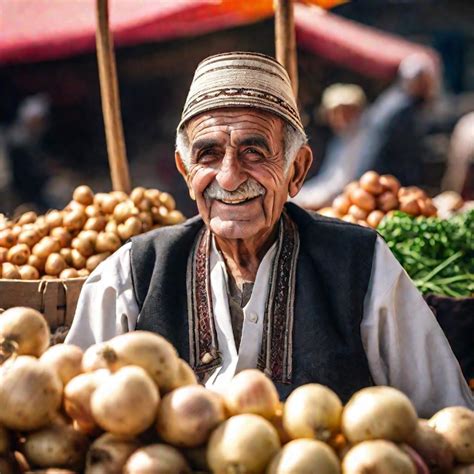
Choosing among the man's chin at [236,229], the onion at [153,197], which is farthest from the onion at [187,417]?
the onion at [153,197]

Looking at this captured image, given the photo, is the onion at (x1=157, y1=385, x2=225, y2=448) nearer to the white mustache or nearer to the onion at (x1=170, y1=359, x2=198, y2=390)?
the onion at (x1=170, y1=359, x2=198, y2=390)

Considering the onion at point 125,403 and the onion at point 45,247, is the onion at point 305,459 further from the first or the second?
the onion at point 45,247

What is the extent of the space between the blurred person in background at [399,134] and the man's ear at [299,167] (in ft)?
15.9

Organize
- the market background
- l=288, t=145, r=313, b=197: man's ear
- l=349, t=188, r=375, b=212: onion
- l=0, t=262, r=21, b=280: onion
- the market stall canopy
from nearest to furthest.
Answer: l=288, t=145, r=313, b=197: man's ear → l=0, t=262, r=21, b=280: onion → l=349, t=188, r=375, b=212: onion → the market stall canopy → the market background

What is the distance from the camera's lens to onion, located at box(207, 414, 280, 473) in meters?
1.43

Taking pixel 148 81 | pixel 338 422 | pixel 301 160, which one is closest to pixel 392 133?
pixel 148 81

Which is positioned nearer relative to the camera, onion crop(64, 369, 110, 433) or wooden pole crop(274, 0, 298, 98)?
onion crop(64, 369, 110, 433)

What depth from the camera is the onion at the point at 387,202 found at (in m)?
4.27

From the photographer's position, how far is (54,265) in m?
3.67

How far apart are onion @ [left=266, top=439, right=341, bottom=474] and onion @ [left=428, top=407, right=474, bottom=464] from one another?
339 mm

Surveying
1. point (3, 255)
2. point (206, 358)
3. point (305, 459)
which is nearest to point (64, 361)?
point (305, 459)

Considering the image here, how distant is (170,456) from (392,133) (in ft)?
21.3

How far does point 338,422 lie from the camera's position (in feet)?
5.14

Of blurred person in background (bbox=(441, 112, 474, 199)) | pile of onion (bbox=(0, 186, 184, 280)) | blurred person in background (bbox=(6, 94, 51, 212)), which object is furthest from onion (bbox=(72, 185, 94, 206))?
blurred person in background (bbox=(441, 112, 474, 199))
